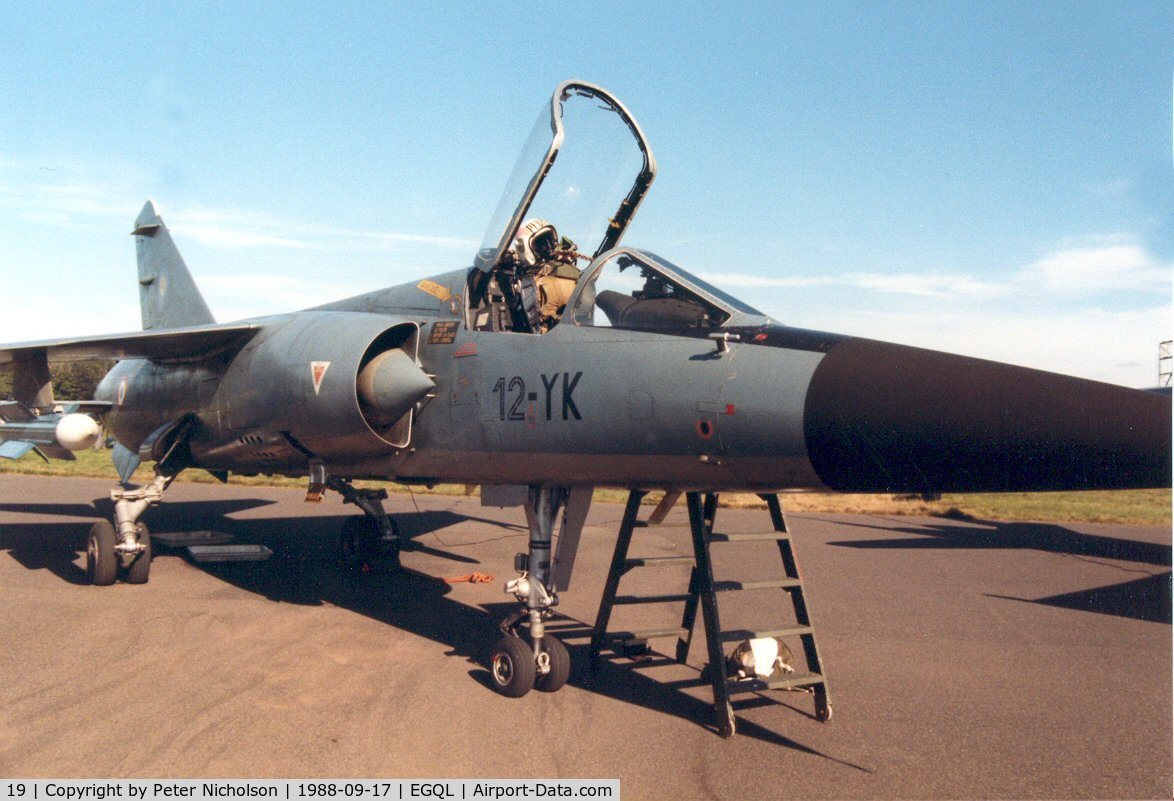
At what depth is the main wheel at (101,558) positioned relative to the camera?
347 inches

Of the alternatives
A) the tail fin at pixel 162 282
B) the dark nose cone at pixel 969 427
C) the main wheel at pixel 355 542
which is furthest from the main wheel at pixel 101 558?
the dark nose cone at pixel 969 427

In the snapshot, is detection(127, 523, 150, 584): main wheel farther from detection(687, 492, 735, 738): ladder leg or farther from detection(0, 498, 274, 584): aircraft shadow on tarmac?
detection(687, 492, 735, 738): ladder leg

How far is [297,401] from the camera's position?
23.5 feet

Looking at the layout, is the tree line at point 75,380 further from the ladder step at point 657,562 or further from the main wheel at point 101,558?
the ladder step at point 657,562

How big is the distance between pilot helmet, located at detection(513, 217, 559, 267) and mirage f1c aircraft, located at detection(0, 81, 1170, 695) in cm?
2

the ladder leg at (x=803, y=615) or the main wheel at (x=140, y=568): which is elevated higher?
the ladder leg at (x=803, y=615)

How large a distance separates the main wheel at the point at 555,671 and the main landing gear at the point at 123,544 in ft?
16.9

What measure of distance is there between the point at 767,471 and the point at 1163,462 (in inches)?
69.4

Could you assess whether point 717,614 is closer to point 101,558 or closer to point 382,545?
point 382,545

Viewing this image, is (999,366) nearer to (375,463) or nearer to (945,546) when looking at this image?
(375,463)

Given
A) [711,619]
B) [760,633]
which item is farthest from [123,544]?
[760,633]

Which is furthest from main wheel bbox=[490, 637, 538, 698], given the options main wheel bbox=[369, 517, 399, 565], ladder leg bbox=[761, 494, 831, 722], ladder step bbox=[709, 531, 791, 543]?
main wheel bbox=[369, 517, 399, 565]

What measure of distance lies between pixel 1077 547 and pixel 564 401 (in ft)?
37.3

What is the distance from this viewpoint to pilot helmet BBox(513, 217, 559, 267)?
6.76 m
